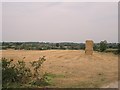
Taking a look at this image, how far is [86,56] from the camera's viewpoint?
20.0 meters

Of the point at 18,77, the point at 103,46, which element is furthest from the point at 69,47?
the point at 18,77

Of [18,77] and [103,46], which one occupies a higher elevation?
[103,46]

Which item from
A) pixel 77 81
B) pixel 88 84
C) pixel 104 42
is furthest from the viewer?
pixel 104 42

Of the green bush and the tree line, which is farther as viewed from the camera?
the tree line

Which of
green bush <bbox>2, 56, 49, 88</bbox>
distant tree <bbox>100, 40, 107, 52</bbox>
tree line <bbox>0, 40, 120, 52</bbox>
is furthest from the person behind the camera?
tree line <bbox>0, 40, 120, 52</bbox>

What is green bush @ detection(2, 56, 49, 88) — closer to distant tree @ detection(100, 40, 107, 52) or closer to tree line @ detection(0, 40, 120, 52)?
tree line @ detection(0, 40, 120, 52)

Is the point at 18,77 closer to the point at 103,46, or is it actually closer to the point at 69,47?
the point at 103,46

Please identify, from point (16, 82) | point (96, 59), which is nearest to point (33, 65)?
point (16, 82)

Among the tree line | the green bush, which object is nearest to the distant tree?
the tree line

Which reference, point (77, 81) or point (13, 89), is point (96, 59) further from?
point (13, 89)

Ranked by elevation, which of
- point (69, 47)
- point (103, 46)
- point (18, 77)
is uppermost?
point (103, 46)

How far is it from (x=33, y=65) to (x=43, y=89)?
2676 mm

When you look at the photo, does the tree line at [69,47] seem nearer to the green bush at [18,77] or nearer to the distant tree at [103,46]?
the distant tree at [103,46]

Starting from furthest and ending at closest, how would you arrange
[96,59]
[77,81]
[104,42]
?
[104,42], [96,59], [77,81]
